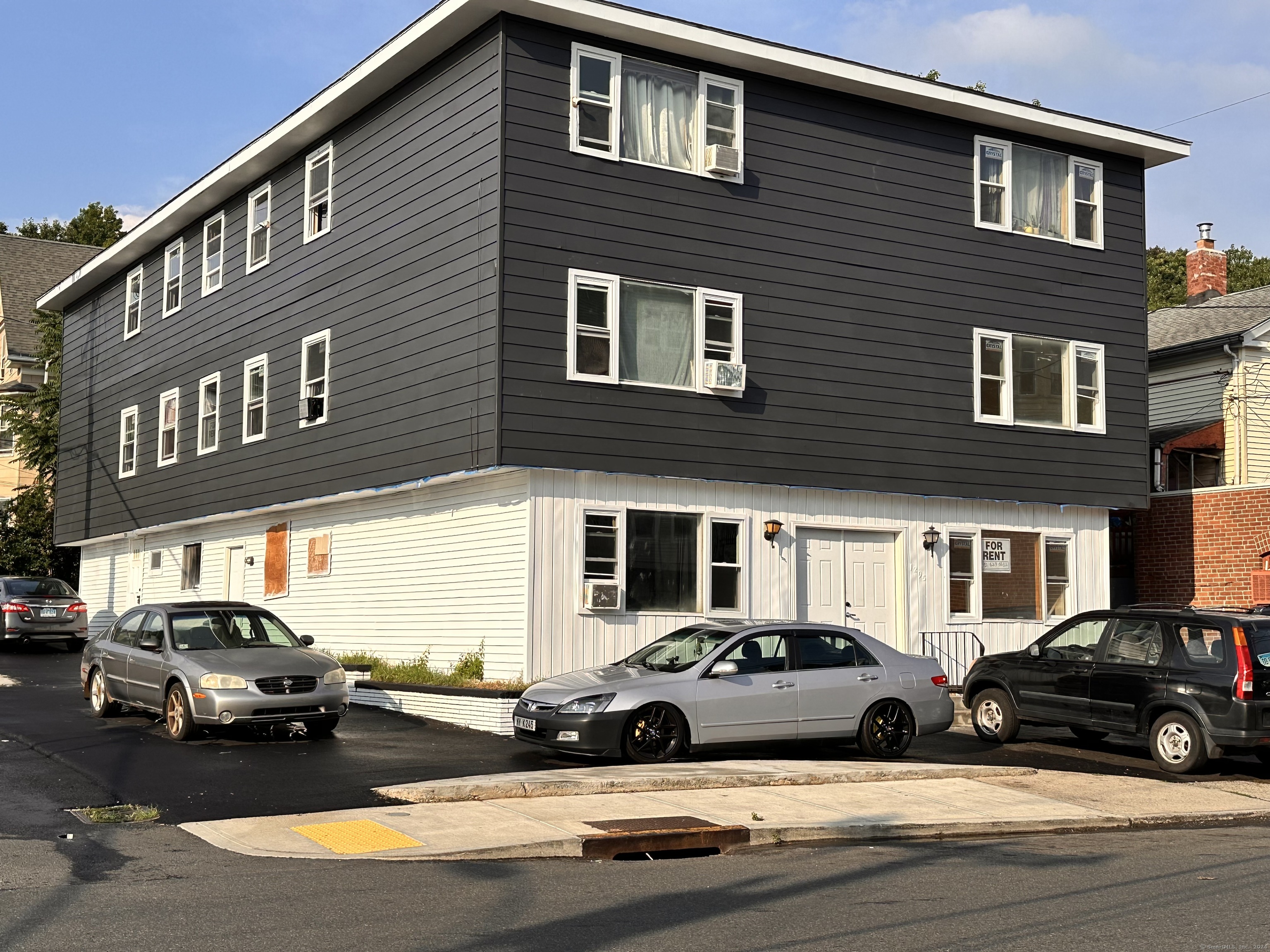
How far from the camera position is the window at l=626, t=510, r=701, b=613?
18453 millimetres

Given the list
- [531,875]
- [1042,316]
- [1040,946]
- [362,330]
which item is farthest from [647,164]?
[1040,946]

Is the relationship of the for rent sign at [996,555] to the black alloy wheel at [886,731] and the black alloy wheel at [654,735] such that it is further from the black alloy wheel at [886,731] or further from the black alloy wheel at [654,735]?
the black alloy wheel at [654,735]

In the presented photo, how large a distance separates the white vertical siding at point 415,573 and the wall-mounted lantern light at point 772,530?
3.79 meters

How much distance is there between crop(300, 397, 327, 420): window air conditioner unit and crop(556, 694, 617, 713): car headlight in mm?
9629

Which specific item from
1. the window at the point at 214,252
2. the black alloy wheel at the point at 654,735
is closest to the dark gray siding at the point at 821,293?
the black alloy wheel at the point at 654,735

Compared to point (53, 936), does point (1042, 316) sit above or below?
above

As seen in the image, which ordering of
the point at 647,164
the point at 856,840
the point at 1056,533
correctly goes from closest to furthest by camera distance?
1. the point at 856,840
2. the point at 647,164
3. the point at 1056,533

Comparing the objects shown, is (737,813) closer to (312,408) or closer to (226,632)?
(226,632)

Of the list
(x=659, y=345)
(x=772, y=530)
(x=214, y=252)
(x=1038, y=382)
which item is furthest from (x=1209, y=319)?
(x=214, y=252)

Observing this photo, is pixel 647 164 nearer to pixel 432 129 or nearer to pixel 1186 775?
pixel 432 129

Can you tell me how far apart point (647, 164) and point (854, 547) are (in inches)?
253

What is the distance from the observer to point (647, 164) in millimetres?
18906

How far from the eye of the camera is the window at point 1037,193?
2227 centimetres

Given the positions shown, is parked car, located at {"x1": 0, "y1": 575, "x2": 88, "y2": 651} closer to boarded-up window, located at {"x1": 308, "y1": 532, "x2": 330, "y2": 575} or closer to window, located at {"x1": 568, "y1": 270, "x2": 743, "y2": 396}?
boarded-up window, located at {"x1": 308, "y1": 532, "x2": 330, "y2": 575}
